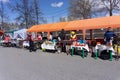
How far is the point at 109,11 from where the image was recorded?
44.8 meters

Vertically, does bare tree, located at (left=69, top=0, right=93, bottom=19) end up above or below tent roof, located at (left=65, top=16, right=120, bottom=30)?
above

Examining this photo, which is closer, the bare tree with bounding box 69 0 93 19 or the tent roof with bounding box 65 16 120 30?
the tent roof with bounding box 65 16 120 30

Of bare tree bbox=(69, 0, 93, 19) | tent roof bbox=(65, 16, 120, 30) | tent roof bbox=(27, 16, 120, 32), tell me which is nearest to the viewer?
tent roof bbox=(65, 16, 120, 30)

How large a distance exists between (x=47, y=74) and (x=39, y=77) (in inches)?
28.9

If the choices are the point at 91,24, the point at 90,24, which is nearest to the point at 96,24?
the point at 91,24

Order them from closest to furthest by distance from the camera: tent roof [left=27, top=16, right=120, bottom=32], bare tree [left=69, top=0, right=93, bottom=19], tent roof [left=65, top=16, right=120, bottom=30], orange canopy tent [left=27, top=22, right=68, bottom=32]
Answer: tent roof [left=65, top=16, right=120, bottom=30], tent roof [left=27, top=16, right=120, bottom=32], orange canopy tent [left=27, top=22, right=68, bottom=32], bare tree [left=69, top=0, right=93, bottom=19]

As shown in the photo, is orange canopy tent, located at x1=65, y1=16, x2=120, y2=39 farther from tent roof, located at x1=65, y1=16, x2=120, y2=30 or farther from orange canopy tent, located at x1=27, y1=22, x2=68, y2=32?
orange canopy tent, located at x1=27, y1=22, x2=68, y2=32

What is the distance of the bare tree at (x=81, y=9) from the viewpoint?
54713 millimetres

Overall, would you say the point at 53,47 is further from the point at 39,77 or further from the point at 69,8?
the point at 69,8

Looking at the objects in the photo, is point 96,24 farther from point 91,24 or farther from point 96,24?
point 91,24

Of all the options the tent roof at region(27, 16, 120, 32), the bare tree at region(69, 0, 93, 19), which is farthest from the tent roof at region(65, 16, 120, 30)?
the bare tree at region(69, 0, 93, 19)

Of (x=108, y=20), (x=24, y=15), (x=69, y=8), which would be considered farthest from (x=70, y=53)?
(x=69, y=8)

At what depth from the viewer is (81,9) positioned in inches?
2200

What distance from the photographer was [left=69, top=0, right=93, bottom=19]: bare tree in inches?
2154
